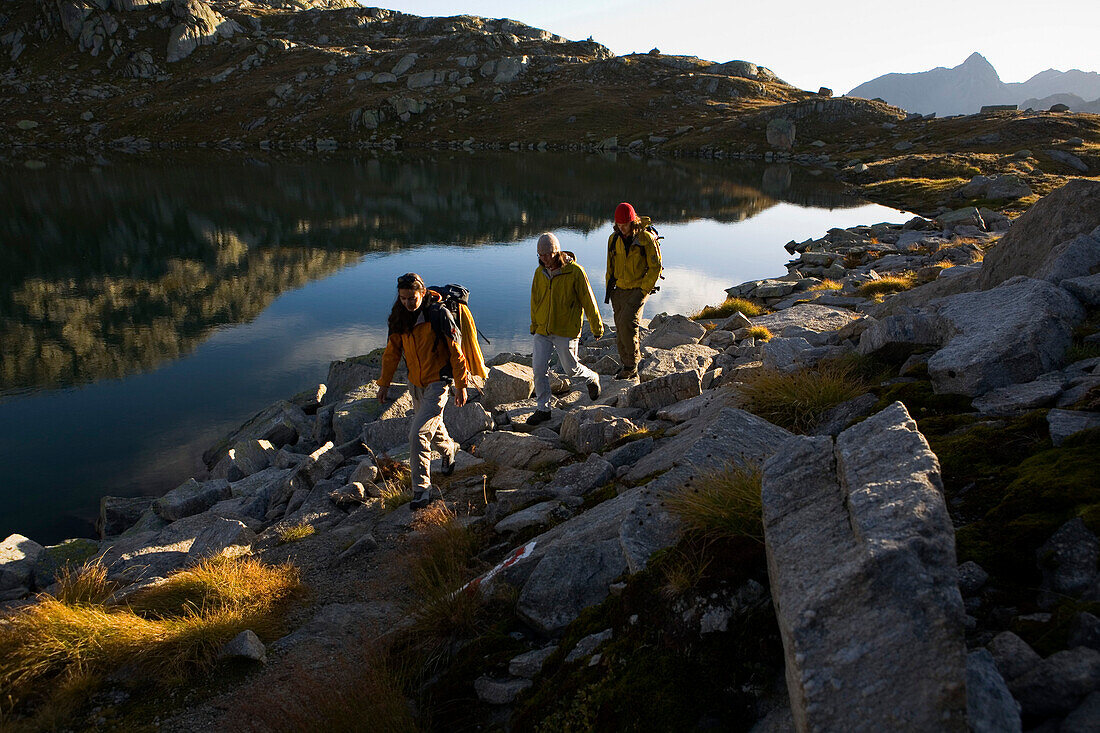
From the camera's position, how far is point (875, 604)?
9.75ft

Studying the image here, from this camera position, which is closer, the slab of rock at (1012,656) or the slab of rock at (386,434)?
the slab of rock at (1012,656)

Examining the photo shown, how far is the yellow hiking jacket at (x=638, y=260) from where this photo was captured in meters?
12.1

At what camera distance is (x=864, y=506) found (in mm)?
3414

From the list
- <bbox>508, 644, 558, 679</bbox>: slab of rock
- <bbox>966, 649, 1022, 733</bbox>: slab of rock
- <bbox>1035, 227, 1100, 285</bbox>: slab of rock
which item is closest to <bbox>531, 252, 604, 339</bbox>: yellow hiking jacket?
<bbox>1035, 227, 1100, 285</bbox>: slab of rock

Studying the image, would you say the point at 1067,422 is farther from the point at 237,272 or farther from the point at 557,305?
the point at 237,272

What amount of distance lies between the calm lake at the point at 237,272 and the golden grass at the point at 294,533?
6.72 metres

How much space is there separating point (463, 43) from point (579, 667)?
498ft

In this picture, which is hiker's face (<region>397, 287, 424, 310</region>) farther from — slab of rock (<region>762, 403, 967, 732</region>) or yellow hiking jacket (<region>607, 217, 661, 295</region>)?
slab of rock (<region>762, 403, 967, 732</region>)

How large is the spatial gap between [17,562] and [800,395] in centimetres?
1233

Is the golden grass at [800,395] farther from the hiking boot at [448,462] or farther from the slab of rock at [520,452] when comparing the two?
the hiking boot at [448,462]

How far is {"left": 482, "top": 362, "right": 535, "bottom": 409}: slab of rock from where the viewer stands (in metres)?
14.2

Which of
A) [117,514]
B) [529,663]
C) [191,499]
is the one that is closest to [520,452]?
[529,663]

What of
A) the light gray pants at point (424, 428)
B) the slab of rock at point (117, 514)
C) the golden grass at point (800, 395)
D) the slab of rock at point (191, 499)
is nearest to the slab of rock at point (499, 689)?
the golden grass at point (800, 395)

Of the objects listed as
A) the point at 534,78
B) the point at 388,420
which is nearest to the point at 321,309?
the point at 388,420
